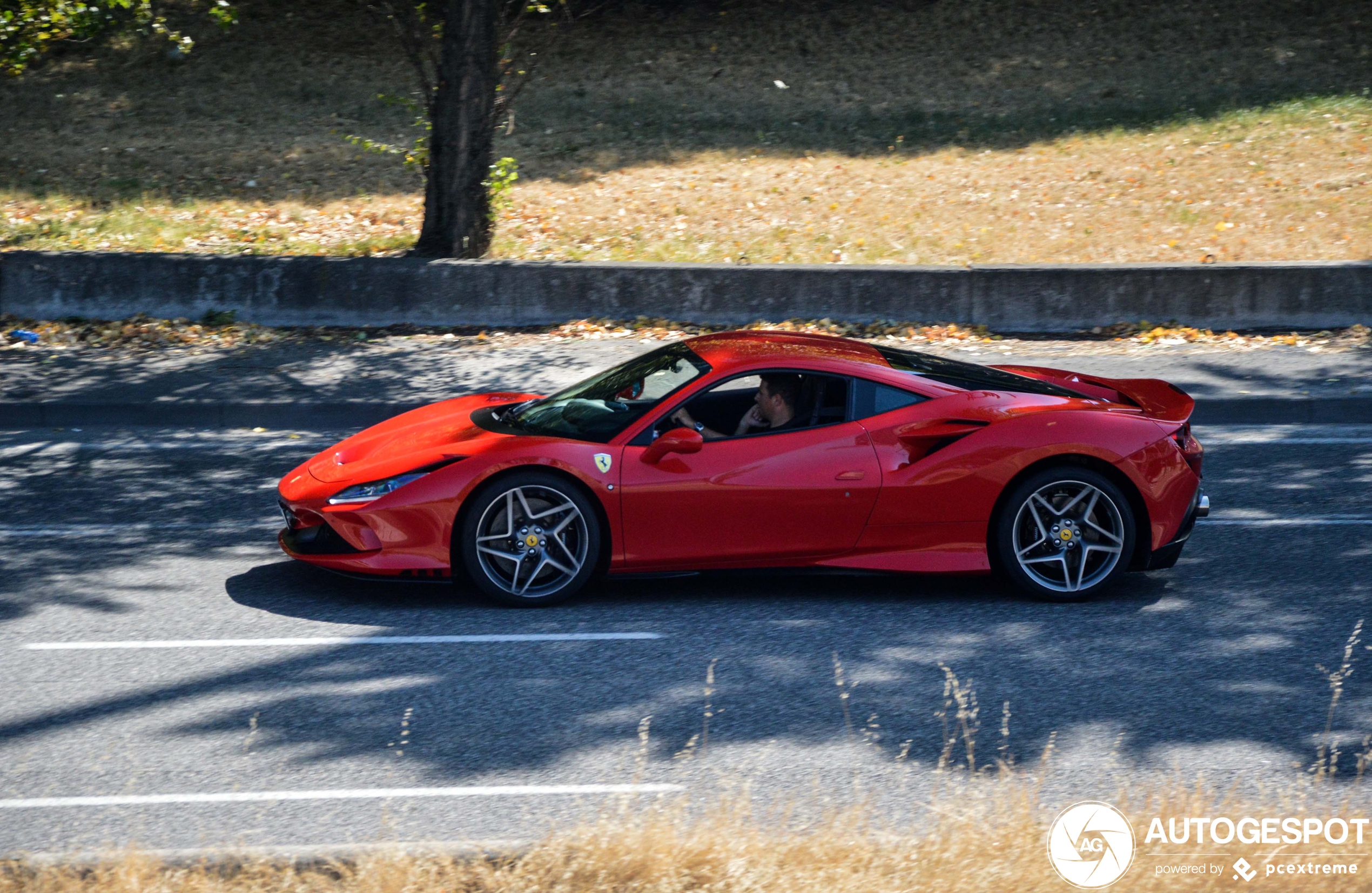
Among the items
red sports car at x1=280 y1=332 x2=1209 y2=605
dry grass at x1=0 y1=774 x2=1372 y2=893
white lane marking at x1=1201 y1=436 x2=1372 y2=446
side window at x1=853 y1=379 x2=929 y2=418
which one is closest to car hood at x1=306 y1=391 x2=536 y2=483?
red sports car at x1=280 y1=332 x2=1209 y2=605

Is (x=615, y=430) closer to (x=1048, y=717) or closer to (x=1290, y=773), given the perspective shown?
(x=1048, y=717)

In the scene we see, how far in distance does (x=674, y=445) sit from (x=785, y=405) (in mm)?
636

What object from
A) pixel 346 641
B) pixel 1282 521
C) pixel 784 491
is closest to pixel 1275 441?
pixel 1282 521

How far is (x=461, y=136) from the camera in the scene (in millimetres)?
13664

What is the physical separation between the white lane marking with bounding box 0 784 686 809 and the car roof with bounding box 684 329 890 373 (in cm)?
239

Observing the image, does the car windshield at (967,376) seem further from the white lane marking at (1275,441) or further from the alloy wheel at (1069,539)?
the white lane marking at (1275,441)

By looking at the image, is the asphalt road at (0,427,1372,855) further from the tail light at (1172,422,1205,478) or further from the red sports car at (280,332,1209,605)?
the tail light at (1172,422,1205,478)

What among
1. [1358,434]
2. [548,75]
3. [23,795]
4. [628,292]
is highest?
[548,75]

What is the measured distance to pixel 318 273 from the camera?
41.4 ft

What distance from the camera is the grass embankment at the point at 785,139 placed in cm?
1538

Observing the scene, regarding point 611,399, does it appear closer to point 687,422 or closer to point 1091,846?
point 687,422

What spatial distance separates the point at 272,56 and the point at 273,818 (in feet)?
74.1

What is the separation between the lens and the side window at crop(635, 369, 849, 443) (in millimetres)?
6141

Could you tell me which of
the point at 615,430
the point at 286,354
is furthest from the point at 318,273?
the point at 615,430
